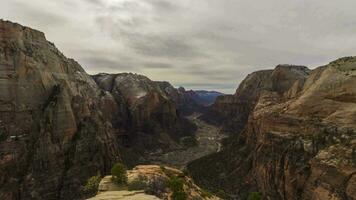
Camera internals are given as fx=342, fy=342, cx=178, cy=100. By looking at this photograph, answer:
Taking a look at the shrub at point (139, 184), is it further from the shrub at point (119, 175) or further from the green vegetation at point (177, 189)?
the green vegetation at point (177, 189)

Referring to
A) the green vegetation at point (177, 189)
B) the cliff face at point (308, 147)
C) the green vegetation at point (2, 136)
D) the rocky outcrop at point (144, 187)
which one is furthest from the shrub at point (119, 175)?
the green vegetation at point (2, 136)

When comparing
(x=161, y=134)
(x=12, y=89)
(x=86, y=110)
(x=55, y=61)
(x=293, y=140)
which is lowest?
(x=161, y=134)

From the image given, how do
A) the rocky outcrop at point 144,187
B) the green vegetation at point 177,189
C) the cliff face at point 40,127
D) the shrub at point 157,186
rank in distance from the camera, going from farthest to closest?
the cliff face at point 40,127 → the green vegetation at point 177,189 → the shrub at point 157,186 → the rocky outcrop at point 144,187

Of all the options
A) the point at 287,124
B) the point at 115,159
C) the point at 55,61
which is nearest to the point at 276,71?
the point at 287,124

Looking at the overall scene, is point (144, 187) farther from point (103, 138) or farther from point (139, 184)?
point (103, 138)

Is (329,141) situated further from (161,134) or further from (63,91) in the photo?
(161,134)

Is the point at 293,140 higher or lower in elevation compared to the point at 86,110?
lower
